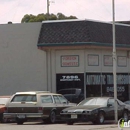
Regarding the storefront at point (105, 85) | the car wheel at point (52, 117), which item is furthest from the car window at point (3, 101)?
the storefront at point (105, 85)

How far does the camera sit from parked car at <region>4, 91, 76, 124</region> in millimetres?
24406

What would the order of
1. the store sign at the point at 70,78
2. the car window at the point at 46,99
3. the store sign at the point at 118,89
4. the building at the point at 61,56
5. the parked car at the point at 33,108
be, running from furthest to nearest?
the store sign at the point at 118,89 < the store sign at the point at 70,78 < the building at the point at 61,56 < the car window at the point at 46,99 < the parked car at the point at 33,108

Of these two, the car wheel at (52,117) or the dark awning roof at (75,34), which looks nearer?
the car wheel at (52,117)

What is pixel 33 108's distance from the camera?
24.5m

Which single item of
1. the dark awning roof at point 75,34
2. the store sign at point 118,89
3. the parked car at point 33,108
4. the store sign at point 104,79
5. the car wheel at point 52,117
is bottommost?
the car wheel at point 52,117

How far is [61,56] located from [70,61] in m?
0.70

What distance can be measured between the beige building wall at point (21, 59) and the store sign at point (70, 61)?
1.35 metres

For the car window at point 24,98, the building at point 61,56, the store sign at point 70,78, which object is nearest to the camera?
the car window at point 24,98

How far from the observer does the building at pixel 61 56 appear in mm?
32312

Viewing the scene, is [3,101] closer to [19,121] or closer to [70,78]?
[19,121]

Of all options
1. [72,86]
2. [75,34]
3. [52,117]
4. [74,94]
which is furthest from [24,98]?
[75,34]

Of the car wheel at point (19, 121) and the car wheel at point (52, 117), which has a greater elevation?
the car wheel at point (52, 117)

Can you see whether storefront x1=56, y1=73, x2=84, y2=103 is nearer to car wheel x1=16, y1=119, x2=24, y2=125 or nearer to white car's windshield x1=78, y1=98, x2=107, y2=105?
white car's windshield x1=78, y1=98, x2=107, y2=105

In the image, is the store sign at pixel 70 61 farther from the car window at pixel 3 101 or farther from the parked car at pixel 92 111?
the parked car at pixel 92 111
